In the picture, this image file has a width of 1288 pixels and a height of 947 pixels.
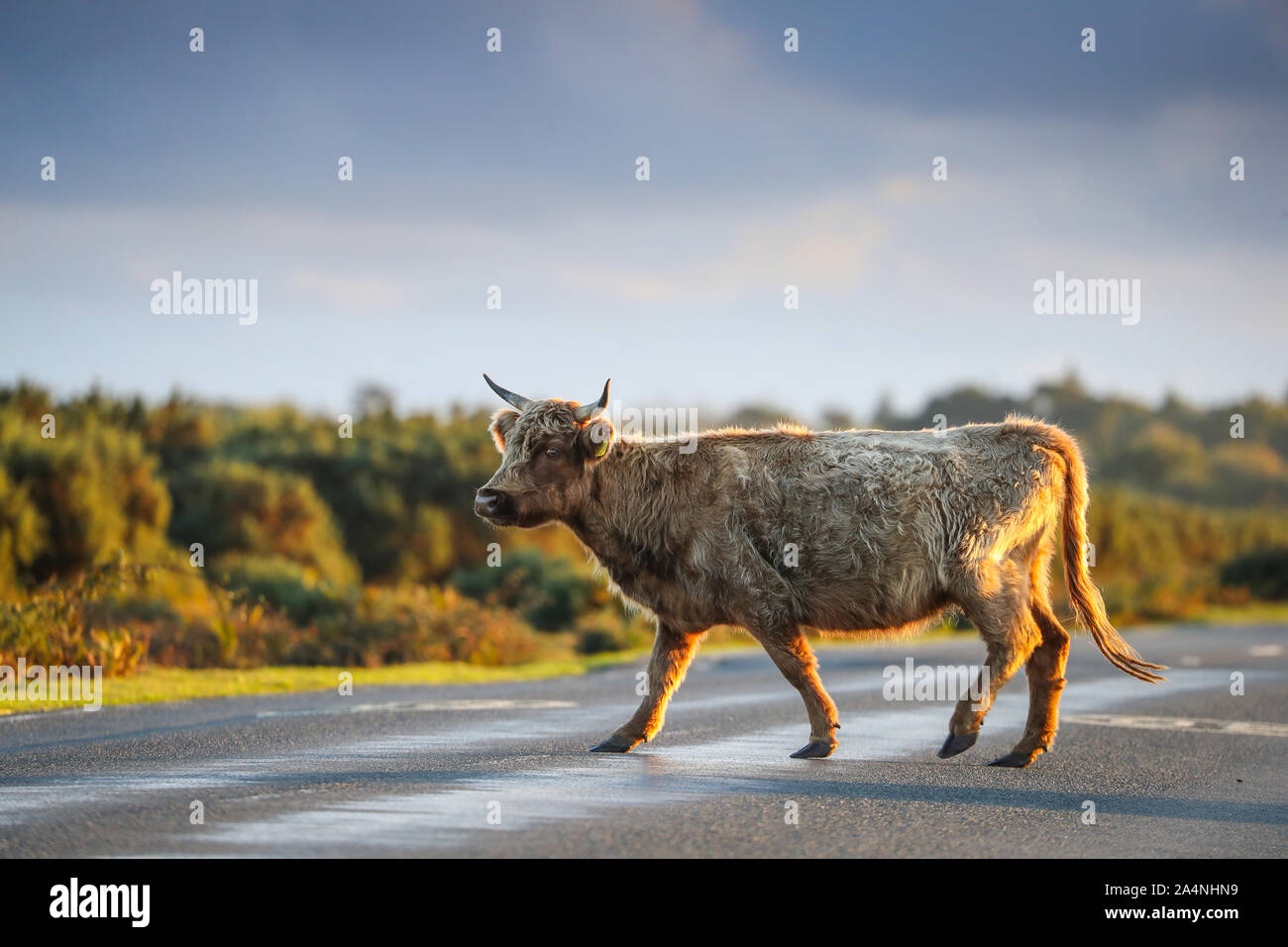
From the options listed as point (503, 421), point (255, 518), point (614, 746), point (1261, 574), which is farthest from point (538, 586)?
point (1261, 574)

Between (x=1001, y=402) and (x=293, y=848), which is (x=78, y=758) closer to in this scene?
(x=293, y=848)

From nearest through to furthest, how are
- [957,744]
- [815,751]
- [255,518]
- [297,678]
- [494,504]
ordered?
[815,751]
[957,744]
[494,504]
[297,678]
[255,518]

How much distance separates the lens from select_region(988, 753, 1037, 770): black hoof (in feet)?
33.0

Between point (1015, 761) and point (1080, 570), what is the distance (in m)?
1.87

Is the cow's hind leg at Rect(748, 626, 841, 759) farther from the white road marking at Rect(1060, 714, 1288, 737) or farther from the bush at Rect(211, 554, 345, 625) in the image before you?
the bush at Rect(211, 554, 345, 625)

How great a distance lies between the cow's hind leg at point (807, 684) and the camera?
394 inches

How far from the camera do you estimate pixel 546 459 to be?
1072 centimetres

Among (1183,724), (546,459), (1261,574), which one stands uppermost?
A: (546,459)

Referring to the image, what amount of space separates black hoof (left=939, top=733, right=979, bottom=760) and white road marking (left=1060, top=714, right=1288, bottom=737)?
335cm

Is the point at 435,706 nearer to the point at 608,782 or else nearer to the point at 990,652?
the point at 608,782

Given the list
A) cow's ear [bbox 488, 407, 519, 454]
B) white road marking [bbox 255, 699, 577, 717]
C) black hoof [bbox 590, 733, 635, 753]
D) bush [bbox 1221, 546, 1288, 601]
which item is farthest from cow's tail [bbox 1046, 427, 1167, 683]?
bush [bbox 1221, 546, 1288, 601]

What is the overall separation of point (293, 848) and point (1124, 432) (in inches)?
4658

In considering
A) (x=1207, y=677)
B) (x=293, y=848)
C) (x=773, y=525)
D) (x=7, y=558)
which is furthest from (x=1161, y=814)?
(x=7, y=558)

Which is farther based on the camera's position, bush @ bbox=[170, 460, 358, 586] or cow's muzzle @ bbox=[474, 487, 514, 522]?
bush @ bbox=[170, 460, 358, 586]
